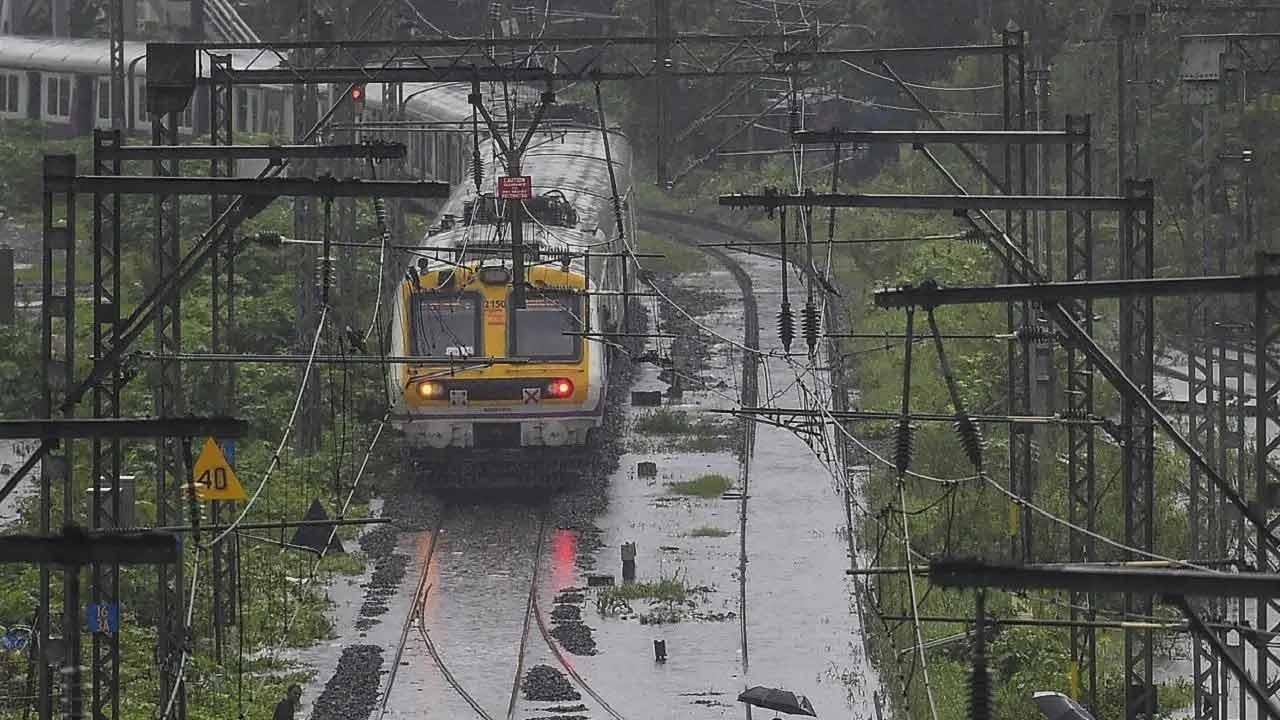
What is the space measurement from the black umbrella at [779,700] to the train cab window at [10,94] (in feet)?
130

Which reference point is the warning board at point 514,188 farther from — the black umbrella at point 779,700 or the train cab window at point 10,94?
the train cab window at point 10,94

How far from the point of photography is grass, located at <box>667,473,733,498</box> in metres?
29.5

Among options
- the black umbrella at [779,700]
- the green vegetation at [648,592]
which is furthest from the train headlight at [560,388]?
the black umbrella at [779,700]

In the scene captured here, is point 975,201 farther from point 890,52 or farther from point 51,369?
point 51,369

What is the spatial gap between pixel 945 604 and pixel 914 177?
3545cm

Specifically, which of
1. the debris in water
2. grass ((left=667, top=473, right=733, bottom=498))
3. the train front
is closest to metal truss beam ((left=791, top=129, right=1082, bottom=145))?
the debris in water

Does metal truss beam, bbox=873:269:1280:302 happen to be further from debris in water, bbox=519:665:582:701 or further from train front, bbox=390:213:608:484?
train front, bbox=390:213:608:484

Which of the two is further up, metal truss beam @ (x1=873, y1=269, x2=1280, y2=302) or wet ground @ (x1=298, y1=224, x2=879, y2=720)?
metal truss beam @ (x1=873, y1=269, x2=1280, y2=302)

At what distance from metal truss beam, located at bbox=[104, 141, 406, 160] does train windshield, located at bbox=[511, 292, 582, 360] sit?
1057 cm

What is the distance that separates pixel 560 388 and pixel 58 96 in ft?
100

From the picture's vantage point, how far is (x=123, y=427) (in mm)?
9828

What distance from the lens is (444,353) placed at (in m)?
26.6

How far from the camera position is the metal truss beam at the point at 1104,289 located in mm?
10188

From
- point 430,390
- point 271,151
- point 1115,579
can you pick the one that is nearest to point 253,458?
point 430,390
